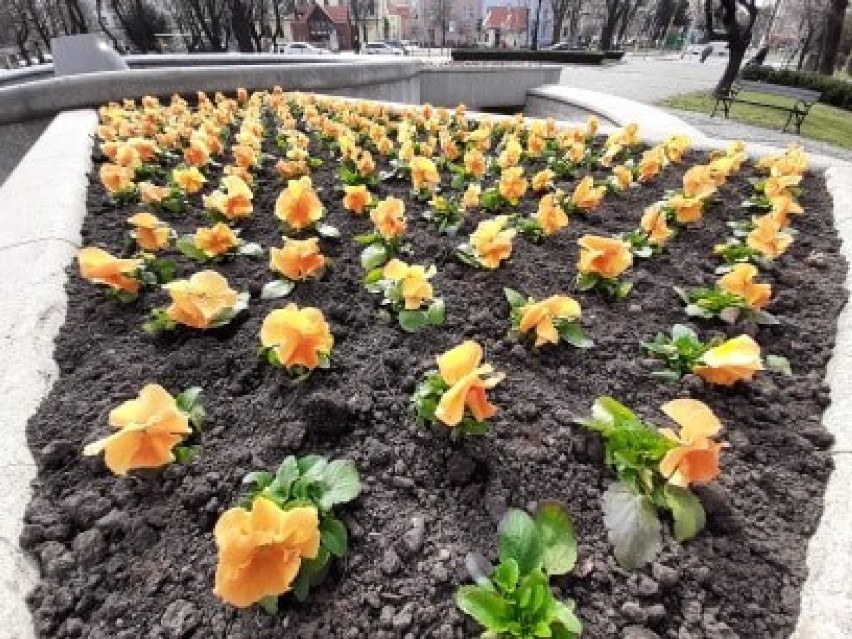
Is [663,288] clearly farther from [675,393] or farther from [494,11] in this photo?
[494,11]

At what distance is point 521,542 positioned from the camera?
1322mm

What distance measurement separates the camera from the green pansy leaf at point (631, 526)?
135 cm

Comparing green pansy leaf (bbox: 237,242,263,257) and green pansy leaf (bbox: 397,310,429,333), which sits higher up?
green pansy leaf (bbox: 397,310,429,333)

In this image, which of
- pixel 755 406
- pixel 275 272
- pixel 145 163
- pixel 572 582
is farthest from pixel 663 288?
pixel 145 163

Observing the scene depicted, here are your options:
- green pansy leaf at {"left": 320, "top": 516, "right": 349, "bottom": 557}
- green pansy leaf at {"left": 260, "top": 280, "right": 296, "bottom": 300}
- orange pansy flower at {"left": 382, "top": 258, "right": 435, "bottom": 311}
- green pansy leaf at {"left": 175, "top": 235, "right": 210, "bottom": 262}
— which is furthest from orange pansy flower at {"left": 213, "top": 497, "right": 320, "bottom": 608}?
green pansy leaf at {"left": 175, "top": 235, "right": 210, "bottom": 262}

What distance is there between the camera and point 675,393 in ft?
6.30

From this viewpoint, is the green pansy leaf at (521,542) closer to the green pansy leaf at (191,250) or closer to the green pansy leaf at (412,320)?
the green pansy leaf at (412,320)

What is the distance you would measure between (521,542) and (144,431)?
0.98 metres

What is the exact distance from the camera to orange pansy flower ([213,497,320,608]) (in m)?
1.07

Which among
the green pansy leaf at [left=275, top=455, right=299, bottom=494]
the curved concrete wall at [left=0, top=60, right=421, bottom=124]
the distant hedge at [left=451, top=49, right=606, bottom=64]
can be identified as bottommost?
the distant hedge at [left=451, top=49, right=606, bottom=64]

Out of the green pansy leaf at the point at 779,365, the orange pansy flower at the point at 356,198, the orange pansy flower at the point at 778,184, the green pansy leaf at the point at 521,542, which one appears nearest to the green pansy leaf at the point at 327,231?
the orange pansy flower at the point at 356,198

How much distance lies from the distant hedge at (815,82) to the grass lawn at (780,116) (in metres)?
1.02

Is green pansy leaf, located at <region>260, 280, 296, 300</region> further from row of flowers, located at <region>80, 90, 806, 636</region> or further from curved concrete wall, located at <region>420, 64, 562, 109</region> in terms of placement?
curved concrete wall, located at <region>420, 64, 562, 109</region>

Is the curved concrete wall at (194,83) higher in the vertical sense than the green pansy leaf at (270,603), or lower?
lower
